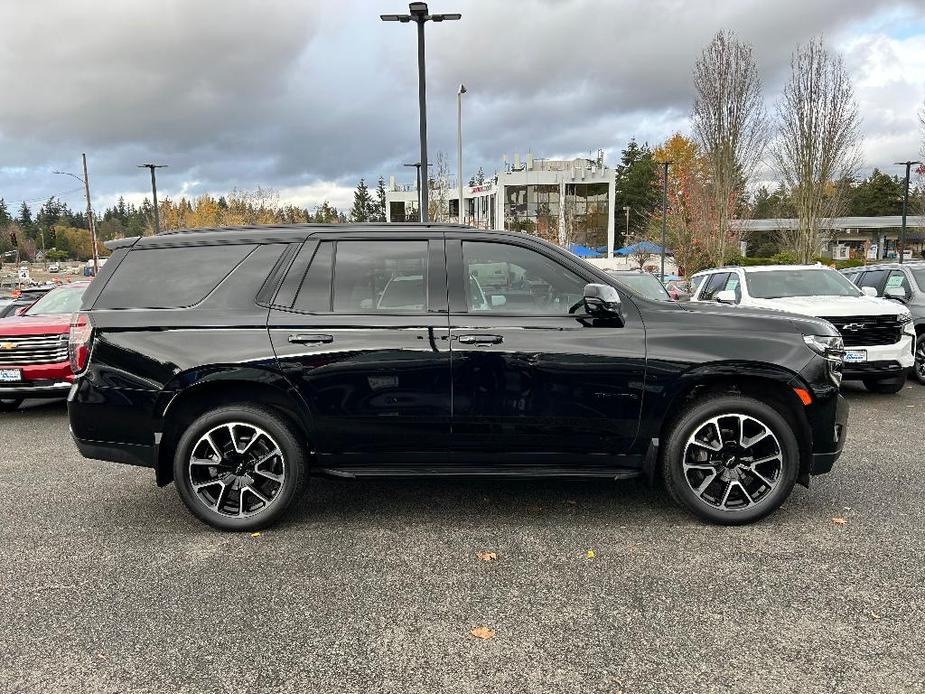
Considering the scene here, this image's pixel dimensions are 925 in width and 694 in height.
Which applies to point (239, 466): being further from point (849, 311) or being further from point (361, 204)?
point (361, 204)

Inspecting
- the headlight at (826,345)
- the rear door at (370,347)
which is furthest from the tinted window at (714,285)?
the rear door at (370,347)

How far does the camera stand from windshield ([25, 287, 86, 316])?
9414mm

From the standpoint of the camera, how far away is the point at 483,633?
3.04 meters

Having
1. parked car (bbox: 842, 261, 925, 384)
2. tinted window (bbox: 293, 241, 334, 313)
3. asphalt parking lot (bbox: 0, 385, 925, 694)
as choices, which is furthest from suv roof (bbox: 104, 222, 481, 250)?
parked car (bbox: 842, 261, 925, 384)

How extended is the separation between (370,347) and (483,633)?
177 cm

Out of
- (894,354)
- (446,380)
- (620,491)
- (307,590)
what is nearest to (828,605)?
(620,491)

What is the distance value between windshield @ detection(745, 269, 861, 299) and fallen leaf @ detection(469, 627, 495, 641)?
7452 millimetres

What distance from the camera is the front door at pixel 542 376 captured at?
13.3 feet

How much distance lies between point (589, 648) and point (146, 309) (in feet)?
10.5

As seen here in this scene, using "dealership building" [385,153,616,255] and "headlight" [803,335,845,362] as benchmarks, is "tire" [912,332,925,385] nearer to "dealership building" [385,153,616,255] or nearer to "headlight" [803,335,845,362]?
"headlight" [803,335,845,362]

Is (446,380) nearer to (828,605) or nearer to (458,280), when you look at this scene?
(458,280)

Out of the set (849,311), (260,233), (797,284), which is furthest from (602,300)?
(797,284)

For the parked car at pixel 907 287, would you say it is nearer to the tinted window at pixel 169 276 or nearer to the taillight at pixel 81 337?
the tinted window at pixel 169 276

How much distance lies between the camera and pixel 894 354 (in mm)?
7910
